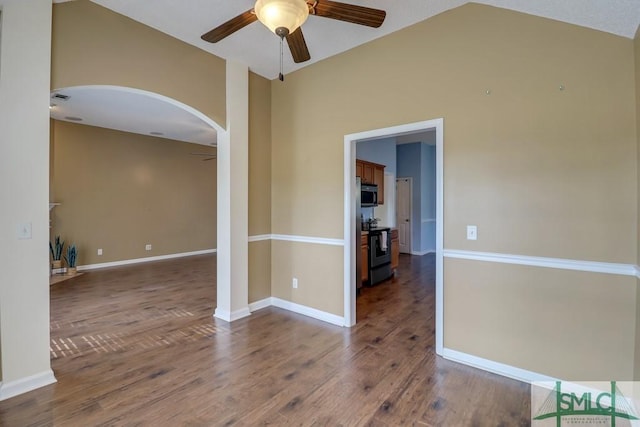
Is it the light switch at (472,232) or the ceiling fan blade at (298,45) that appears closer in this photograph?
the ceiling fan blade at (298,45)

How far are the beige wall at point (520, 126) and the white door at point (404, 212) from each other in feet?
18.4

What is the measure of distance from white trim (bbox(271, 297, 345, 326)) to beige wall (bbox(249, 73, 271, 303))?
0.62 ft

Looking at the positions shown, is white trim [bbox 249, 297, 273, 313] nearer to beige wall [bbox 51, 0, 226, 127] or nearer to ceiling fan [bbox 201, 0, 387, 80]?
beige wall [bbox 51, 0, 226, 127]

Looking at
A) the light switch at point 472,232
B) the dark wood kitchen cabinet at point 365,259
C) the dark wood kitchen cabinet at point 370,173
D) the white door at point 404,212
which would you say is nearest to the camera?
the light switch at point 472,232

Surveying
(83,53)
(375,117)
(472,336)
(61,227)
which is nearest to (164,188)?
(61,227)

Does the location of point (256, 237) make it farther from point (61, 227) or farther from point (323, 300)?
point (61, 227)

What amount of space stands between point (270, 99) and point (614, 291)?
398 cm

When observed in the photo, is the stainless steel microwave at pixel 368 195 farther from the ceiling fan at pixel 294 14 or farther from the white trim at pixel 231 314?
the ceiling fan at pixel 294 14

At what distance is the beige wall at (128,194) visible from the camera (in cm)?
591

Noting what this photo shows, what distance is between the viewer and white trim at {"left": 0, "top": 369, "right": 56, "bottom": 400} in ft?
6.74

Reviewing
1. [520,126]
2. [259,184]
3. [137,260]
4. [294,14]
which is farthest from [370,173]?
[137,260]

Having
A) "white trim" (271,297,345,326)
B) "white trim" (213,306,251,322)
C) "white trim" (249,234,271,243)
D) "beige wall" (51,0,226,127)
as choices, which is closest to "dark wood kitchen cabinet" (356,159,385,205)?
"white trim" (249,234,271,243)

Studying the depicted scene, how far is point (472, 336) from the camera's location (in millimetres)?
2539

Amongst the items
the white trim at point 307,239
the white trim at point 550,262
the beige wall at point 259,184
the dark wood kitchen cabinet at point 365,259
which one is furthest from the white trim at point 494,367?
the beige wall at point 259,184
